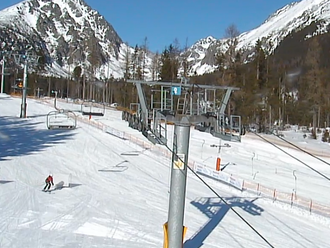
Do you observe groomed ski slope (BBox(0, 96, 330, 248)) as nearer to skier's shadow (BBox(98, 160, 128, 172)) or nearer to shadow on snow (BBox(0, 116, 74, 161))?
skier's shadow (BBox(98, 160, 128, 172))

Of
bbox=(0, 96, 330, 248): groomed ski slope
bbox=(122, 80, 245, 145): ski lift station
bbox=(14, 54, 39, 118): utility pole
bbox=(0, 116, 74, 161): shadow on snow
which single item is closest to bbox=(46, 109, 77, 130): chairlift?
bbox=(0, 116, 74, 161): shadow on snow

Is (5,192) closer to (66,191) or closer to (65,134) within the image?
(66,191)

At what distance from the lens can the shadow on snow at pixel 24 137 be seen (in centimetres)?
2688

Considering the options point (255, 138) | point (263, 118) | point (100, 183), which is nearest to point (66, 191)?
point (100, 183)

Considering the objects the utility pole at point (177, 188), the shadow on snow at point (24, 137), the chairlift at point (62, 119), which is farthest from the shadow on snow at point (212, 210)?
the chairlift at point (62, 119)

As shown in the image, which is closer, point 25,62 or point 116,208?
point 116,208

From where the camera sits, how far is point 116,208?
16344 mm

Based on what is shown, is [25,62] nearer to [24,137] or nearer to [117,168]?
[24,137]

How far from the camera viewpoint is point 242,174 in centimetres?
2508

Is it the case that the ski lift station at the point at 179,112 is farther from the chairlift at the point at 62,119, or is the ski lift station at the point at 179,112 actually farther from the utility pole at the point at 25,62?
the utility pole at the point at 25,62

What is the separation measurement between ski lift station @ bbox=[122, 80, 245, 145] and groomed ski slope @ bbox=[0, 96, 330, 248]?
3977mm

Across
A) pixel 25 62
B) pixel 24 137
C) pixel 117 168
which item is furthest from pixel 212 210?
pixel 25 62

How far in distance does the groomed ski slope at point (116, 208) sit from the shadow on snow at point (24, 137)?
0.81 feet

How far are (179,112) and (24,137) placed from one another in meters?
23.5
